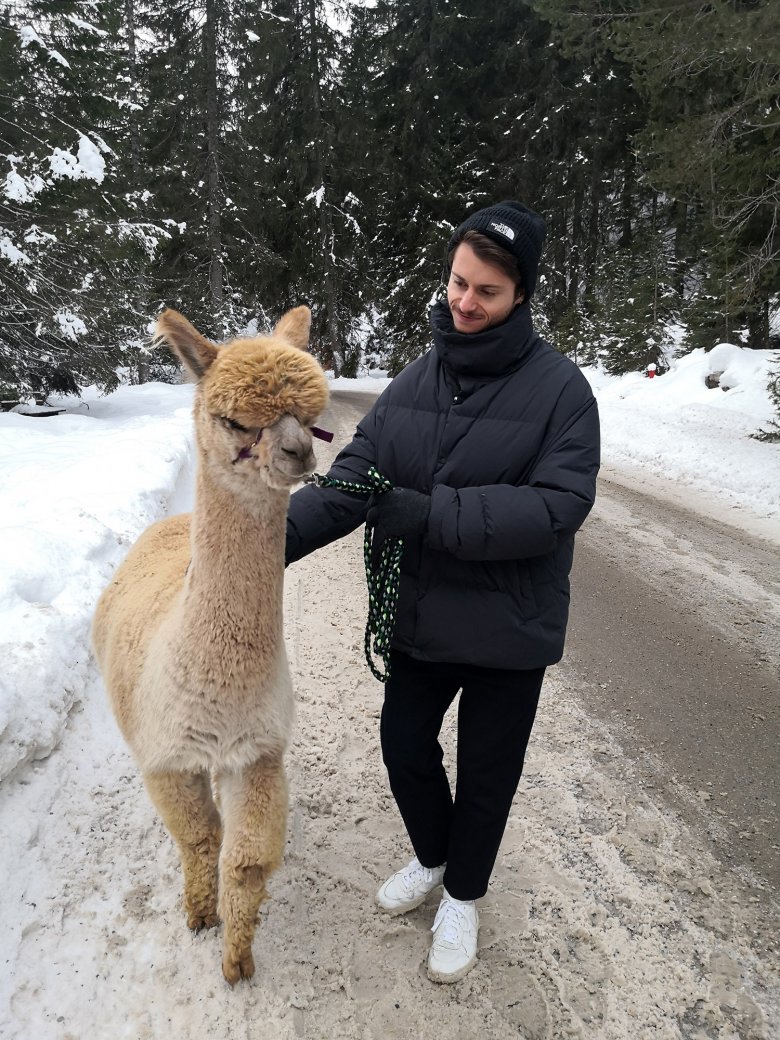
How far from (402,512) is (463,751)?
888 millimetres

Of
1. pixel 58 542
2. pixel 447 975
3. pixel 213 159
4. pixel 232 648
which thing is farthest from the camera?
pixel 213 159

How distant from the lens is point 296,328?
6.93 ft

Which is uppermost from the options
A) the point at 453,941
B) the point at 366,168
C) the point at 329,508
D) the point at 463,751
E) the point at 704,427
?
the point at 366,168

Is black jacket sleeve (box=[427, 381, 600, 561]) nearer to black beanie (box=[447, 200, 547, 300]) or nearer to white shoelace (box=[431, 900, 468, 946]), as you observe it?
black beanie (box=[447, 200, 547, 300])

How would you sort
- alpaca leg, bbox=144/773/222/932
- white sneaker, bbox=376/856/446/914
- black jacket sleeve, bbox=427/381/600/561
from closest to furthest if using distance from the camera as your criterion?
black jacket sleeve, bbox=427/381/600/561 → alpaca leg, bbox=144/773/222/932 → white sneaker, bbox=376/856/446/914

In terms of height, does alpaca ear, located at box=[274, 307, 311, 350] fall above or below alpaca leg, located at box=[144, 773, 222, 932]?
above

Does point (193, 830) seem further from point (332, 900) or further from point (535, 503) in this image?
point (535, 503)

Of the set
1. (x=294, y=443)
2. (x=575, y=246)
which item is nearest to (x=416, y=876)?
(x=294, y=443)

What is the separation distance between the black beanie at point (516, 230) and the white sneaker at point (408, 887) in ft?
6.99

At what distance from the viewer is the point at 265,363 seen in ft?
5.54

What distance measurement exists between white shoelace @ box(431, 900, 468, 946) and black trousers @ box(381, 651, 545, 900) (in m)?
0.05

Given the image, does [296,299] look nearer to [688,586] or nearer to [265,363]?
[688,586]

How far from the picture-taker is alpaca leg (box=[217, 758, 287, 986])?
1.93m

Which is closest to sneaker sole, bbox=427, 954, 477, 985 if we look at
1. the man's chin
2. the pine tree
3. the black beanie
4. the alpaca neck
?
the alpaca neck
